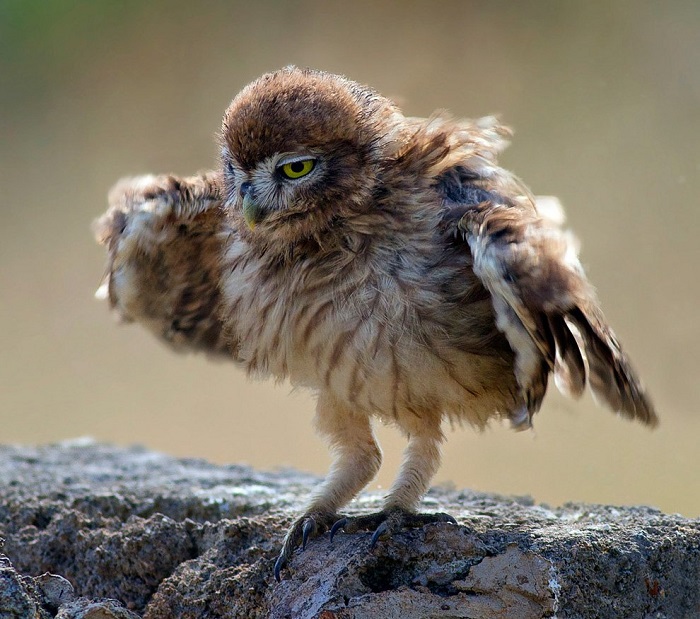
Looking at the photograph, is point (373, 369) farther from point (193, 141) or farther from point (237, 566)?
point (193, 141)

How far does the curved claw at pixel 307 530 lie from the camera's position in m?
2.90

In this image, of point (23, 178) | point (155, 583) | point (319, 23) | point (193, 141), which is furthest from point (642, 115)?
point (23, 178)

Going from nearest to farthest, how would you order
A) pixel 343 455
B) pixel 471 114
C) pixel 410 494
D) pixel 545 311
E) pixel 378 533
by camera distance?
pixel 545 311
pixel 378 533
pixel 410 494
pixel 343 455
pixel 471 114

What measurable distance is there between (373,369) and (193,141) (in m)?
5.17

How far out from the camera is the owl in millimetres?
2607

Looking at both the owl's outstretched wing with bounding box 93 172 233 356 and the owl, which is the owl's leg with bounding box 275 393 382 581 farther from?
the owl's outstretched wing with bounding box 93 172 233 356

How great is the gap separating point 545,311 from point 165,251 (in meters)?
1.49

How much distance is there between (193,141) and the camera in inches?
298

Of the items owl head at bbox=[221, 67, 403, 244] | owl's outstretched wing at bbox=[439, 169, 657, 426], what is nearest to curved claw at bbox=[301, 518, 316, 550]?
owl's outstretched wing at bbox=[439, 169, 657, 426]

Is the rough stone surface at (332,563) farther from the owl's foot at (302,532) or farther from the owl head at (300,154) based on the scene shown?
the owl head at (300,154)

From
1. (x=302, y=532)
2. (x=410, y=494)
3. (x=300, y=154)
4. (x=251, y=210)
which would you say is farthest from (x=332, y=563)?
(x=300, y=154)

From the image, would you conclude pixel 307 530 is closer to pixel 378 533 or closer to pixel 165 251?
pixel 378 533

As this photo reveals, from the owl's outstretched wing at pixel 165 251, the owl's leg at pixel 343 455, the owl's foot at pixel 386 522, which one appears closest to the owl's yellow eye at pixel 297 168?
the owl's outstretched wing at pixel 165 251

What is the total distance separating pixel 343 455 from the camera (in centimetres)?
332
